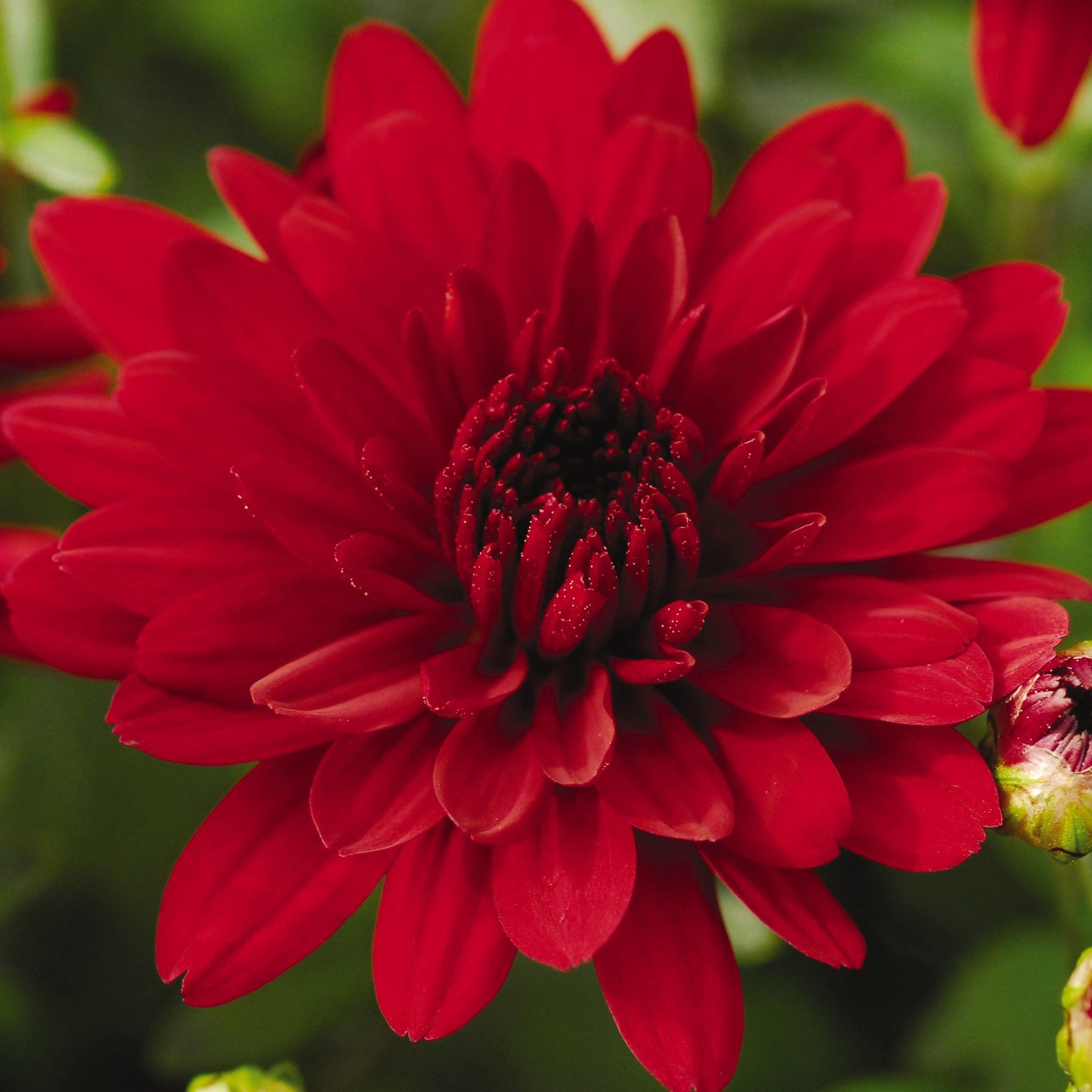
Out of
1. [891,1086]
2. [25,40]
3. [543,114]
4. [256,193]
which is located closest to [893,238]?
[543,114]

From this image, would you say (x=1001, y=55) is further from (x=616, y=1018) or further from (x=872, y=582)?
(x=616, y=1018)

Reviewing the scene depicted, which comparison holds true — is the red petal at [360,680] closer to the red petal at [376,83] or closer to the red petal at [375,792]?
the red petal at [375,792]

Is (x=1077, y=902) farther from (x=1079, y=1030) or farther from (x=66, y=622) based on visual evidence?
(x=66, y=622)

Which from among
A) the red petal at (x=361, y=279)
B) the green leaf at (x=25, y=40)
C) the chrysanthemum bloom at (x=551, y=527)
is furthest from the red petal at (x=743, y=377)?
the green leaf at (x=25, y=40)

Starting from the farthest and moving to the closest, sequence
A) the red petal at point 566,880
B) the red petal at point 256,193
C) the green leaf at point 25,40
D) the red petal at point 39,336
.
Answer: the green leaf at point 25,40, the red petal at point 39,336, the red petal at point 256,193, the red petal at point 566,880

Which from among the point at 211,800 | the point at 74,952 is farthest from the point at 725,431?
the point at 74,952
